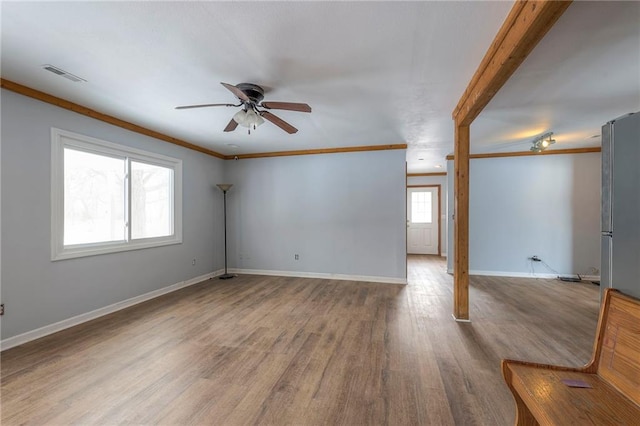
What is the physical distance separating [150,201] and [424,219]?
→ 719 centimetres

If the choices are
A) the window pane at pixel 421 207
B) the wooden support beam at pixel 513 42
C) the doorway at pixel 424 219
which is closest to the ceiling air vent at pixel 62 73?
the wooden support beam at pixel 513 42

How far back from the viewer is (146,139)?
13.2ft

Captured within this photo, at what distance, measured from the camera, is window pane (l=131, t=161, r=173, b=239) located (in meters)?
3.96

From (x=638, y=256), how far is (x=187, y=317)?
4.02 meters

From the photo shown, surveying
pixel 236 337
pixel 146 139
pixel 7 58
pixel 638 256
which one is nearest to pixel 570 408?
pixel 638 256

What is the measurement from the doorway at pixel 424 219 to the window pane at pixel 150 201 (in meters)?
6.49

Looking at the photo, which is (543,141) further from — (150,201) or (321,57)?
(150,201)

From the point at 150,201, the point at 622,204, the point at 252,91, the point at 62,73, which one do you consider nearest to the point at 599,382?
the point at 622,204

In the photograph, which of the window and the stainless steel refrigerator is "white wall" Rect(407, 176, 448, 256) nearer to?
the stainless steel refrigerator

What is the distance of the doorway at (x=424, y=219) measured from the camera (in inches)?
321

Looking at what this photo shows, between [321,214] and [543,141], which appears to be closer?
[543,141]

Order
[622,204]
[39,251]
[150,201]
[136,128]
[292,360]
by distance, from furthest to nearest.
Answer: [150,201], [136,128], [39,251], [292,360], [622,204]

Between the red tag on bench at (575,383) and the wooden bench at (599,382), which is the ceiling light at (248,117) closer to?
the wooden bench at (599,382)

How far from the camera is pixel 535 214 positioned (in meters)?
5.36
